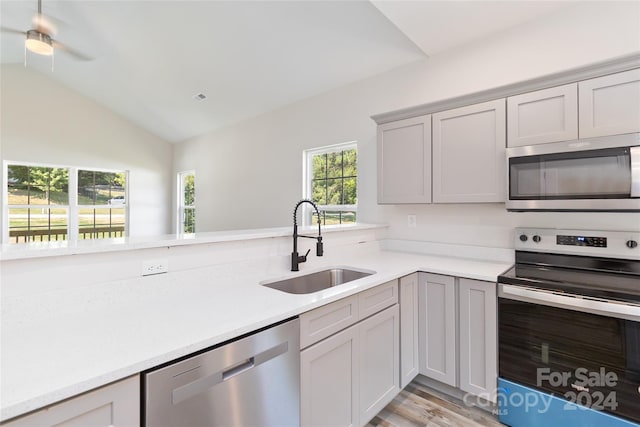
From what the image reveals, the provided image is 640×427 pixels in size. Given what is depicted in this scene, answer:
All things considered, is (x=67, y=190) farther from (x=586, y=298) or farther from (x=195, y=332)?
(x=586, y=298)

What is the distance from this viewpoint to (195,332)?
97 cm

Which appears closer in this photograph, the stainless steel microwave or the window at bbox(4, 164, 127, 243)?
the stainless steel microwave

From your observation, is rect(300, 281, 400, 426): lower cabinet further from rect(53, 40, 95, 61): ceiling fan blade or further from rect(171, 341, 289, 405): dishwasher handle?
rect(53, 40, 95, 61): ceiling fan blade

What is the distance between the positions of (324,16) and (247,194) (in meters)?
2.69

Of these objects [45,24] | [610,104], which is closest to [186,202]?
[45,24]

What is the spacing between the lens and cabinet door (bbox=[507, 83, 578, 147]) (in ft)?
5.66

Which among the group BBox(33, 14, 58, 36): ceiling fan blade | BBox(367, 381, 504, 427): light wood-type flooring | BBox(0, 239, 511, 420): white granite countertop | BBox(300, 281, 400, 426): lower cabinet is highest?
BBox(33, 14, 58, 36): ceiling fan blade

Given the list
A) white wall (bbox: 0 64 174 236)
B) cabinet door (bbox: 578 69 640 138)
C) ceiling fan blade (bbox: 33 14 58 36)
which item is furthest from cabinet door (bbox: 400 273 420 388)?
white wall (bbox: 0 64 174 236)

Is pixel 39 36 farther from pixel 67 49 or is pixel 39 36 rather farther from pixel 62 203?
pixel 62 203

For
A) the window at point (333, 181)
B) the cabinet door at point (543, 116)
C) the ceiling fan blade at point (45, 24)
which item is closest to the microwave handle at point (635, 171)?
the cabinet door at point (543, 116)

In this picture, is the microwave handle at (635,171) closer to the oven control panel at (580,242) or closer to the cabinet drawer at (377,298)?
the oven control panel at (580,242)

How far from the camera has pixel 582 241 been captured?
1.88 m

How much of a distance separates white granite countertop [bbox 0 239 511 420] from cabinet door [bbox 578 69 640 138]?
1017 millimetres

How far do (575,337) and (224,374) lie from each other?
1656mm
